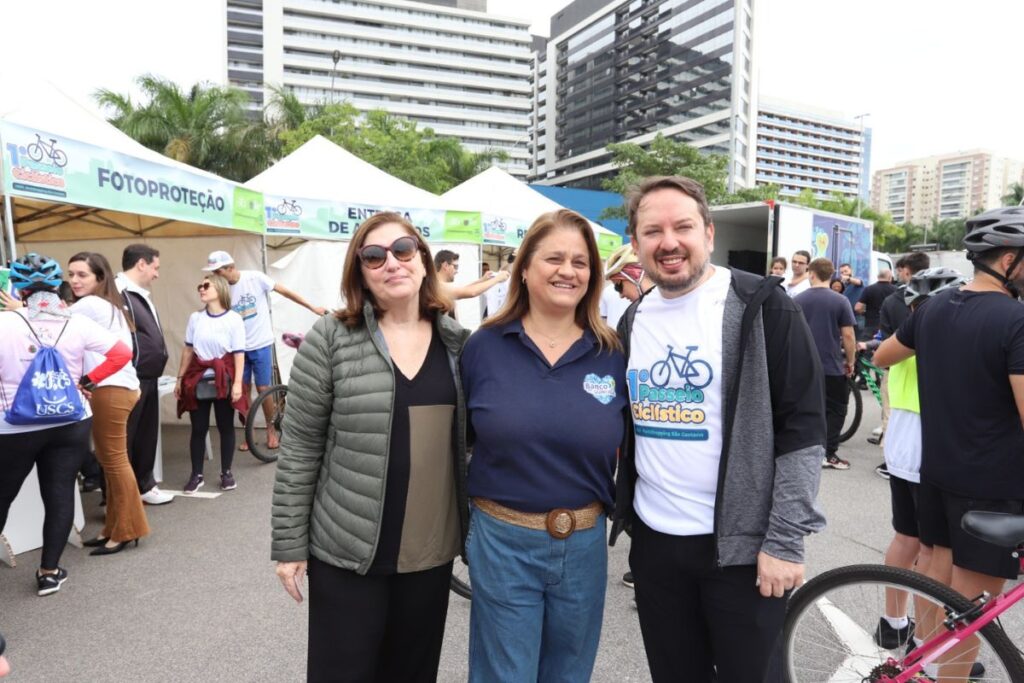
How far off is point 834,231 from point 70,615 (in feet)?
41.9

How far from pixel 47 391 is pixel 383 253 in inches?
98.6

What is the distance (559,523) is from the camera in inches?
65.8

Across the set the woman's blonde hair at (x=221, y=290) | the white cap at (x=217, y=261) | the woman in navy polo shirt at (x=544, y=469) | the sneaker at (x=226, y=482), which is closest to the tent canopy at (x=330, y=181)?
the white cap at (x=217, y=261)

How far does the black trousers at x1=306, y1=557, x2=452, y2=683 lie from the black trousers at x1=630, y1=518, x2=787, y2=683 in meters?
0.63

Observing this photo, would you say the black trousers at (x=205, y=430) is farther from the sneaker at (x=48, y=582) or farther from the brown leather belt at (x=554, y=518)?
the brown leather belt at (x=554, y=518)

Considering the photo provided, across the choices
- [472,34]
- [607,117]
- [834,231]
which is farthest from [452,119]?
[834,231]

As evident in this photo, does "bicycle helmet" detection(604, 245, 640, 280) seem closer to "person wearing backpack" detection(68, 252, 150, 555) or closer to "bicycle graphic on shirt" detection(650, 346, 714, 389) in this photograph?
"bicycle graphic on shirt" detection(650, 346, 714, 389)

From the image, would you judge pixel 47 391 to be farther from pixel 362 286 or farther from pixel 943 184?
pixel 943 184

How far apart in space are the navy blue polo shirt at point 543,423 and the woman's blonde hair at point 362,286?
305 mm

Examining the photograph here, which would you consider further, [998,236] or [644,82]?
[644,82]

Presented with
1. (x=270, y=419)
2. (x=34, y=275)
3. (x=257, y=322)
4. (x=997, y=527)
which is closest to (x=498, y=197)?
(x=257, y=322)

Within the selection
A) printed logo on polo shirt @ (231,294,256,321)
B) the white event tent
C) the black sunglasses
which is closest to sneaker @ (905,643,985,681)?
the black sunglasses

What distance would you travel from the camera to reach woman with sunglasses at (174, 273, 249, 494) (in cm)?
530

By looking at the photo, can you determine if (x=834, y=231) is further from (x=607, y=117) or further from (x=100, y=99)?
(x=607, y=117)
